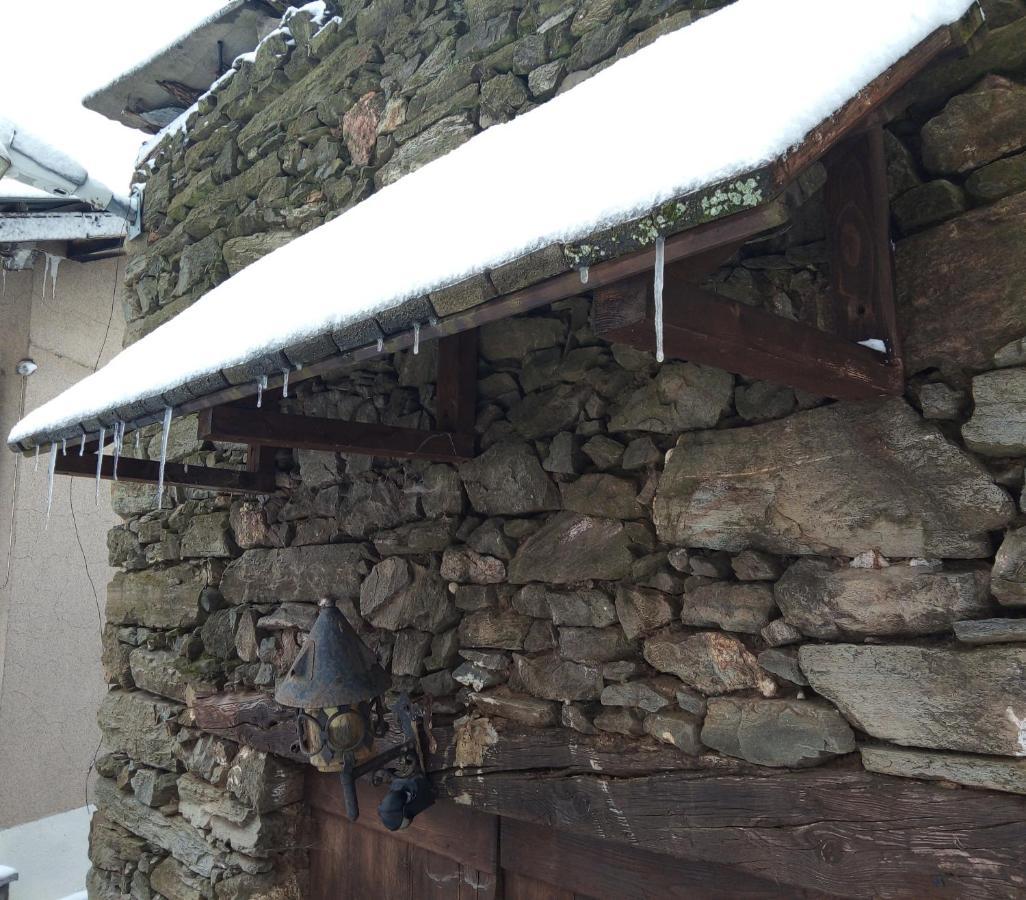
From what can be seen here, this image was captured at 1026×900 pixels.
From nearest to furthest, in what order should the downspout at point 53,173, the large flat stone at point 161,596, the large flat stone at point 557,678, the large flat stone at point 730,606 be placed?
the large flat stone at point 730,606
the large flat stone at point 557,678
the large flat stone at point 161,596
the downspout at point 53,173

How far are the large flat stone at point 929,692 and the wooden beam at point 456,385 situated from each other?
109cm

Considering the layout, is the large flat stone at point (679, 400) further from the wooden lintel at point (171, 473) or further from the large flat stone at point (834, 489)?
the wooden lintel at point (171, 473)

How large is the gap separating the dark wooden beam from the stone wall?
125 mm

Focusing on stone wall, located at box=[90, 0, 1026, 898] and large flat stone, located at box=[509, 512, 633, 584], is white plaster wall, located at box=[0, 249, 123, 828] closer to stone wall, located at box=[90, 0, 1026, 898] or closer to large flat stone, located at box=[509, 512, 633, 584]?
stone wall, located at box=[90, 0, 1026, 898]

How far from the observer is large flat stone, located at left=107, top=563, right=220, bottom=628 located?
10.0ft

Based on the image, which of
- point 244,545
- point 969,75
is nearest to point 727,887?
point 969,75

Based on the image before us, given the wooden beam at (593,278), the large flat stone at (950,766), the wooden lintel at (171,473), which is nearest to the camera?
the wooden beam at (593,278)

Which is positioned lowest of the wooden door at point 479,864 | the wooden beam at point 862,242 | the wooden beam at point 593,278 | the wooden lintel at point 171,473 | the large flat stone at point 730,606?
the wooden door at point 479,864

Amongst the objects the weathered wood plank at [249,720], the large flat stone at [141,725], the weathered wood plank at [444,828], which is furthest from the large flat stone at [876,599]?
the large flat stone at [141,725]

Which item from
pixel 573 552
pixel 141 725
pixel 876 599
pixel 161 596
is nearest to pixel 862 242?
pixel 876 599

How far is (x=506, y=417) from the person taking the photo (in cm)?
217

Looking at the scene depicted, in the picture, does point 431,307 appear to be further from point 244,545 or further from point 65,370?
point 65,370

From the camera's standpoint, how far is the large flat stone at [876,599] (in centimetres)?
133

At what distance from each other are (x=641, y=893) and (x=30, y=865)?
5144 millimetres
